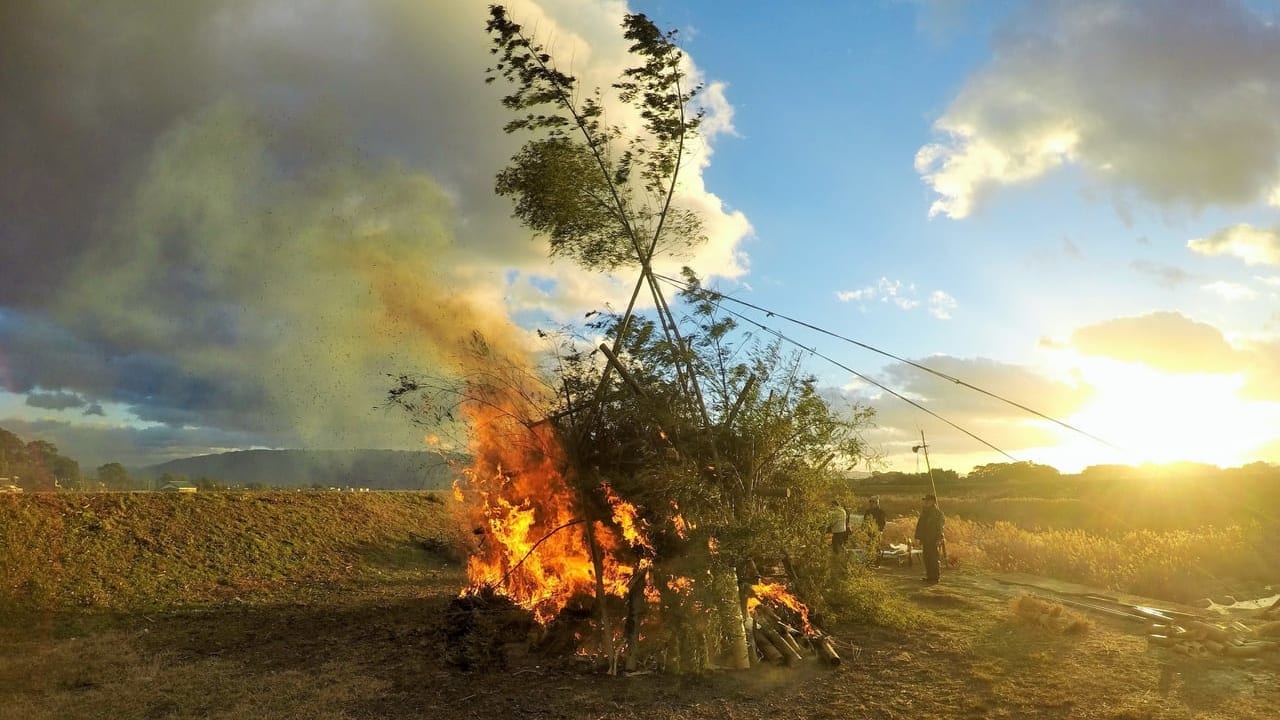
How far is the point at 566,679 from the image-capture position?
413 inches

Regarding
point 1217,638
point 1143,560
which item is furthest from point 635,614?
point 1143,560

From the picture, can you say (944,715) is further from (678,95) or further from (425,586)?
(425,586)

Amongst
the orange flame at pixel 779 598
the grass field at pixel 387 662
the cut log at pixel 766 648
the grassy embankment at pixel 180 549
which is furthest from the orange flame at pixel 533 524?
the grassy embankment at pixel 180 549

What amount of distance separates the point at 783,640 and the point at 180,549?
17.5 metres

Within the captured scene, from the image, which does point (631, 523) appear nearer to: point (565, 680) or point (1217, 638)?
point (565, 680)

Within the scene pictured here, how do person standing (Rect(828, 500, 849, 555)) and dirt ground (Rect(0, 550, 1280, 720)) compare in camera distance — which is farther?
person standing (Rect(828, 500, 849, 555))

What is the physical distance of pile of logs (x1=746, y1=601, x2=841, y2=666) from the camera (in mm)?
11266

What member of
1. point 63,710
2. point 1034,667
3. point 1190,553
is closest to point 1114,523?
point 1190,553

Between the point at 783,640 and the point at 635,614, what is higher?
the point at 635,614

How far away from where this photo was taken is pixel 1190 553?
805 inches

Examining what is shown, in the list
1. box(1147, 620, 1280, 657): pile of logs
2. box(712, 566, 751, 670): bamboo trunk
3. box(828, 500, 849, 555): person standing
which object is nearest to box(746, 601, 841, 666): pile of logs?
box(712, 566, 751, 670): bamboo trunk

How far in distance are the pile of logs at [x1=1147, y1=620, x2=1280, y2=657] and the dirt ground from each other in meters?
0.38

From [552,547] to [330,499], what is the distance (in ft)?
59.6

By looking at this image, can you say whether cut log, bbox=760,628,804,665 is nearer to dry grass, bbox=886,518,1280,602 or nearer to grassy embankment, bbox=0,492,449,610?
dry grass, bbox=886,518,1280,602
